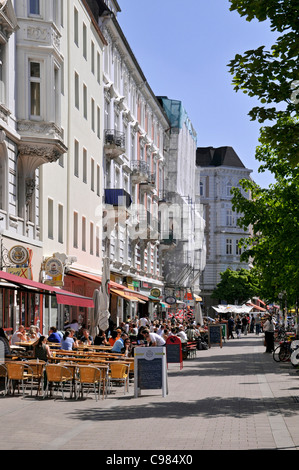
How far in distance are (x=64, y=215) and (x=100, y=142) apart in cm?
974

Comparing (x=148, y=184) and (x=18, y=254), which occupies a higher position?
(x=148, y=184)

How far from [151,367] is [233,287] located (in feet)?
312

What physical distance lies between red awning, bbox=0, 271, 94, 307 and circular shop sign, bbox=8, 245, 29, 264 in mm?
1711

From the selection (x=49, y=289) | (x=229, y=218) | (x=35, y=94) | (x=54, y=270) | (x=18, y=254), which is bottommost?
(x=49, y=289)

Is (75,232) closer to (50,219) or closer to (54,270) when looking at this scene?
(50,219)

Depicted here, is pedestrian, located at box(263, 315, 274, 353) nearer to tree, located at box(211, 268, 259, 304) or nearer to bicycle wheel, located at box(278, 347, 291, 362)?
bicycle wheel, located at box(278, 347, 291, 362)

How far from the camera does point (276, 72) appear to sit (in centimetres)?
1655

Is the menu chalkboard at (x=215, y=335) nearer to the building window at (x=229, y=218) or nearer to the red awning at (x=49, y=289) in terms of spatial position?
the red awning at (x=49, y=289)

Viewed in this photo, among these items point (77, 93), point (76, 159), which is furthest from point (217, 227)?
point (77, 93)

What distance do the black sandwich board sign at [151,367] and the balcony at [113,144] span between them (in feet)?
94.2

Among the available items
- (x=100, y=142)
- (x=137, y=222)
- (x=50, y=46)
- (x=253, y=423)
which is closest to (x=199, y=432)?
(x=253, y=423)

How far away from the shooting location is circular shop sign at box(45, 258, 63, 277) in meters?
30.5

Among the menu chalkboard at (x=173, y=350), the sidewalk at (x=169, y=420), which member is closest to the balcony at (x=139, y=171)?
the menu chalkboard at (x=173, y=350)
